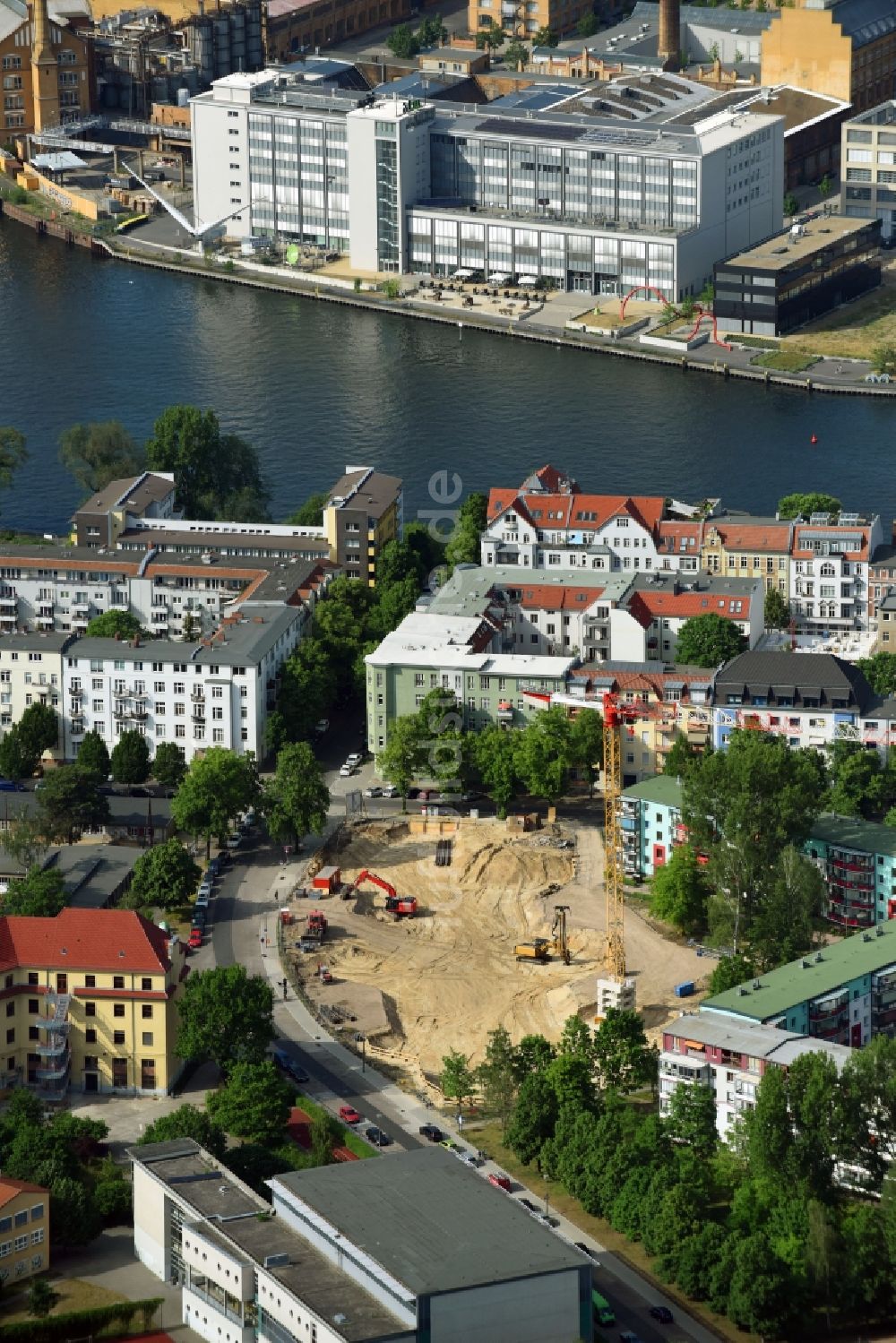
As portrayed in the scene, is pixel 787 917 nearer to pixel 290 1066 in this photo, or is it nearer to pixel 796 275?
pixel 290 1066

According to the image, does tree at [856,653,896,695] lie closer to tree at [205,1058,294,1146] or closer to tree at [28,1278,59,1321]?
tree at [205,1058,294,1146]

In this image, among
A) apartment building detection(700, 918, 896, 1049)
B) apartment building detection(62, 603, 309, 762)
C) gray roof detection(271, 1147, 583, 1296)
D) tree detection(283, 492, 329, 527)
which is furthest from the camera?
tree detection(283, 492, 329, 527)

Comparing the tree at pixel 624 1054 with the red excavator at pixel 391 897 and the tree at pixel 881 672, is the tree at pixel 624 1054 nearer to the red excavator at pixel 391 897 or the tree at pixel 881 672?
the red excavator at pixel 391 897

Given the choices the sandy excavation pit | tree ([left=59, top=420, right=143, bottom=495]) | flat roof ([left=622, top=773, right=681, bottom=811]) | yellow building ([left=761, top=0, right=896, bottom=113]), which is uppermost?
yellow building ([left=761, top=0, right=896, bottom=113])

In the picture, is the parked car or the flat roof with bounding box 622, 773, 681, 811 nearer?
the parked car

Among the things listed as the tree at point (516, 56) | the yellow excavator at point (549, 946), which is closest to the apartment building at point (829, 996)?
the yellow excavator at point (549, 946)

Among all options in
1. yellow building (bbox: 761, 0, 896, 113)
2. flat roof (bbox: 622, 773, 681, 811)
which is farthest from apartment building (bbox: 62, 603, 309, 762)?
yellow building (bbox: 761, 0, 896, 113)

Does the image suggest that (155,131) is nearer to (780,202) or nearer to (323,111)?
(323,111)
